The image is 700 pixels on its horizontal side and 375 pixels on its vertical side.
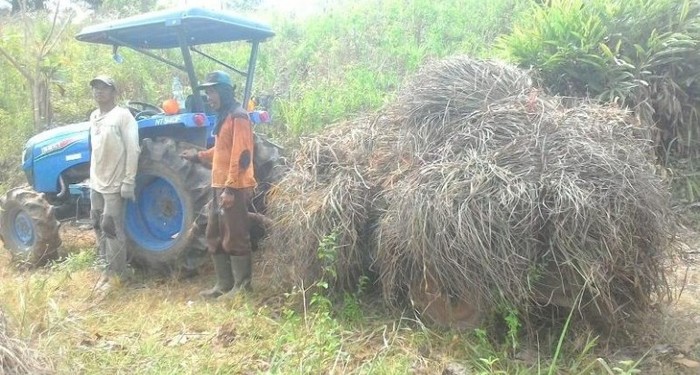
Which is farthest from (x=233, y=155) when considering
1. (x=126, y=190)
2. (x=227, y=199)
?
(x=126, y=190)

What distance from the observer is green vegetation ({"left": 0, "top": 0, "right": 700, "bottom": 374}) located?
3.54 metres

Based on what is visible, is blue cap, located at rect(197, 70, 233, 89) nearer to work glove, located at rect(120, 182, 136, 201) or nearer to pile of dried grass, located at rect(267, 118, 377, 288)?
pile of dried grass, located at rect(267, 118, 377, 288)

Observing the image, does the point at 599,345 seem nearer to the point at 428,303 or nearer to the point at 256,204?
the point at 428,303

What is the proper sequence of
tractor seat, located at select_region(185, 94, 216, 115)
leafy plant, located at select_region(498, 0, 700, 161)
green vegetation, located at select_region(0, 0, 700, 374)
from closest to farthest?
green vegetation, located at select_region(0, 0, 700, 374) → tractor seat, located at select_region(185, 94, 216, 115) → leafy plant, located at select_region(498, 0, 700, 161)

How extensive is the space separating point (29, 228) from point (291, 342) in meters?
3.64

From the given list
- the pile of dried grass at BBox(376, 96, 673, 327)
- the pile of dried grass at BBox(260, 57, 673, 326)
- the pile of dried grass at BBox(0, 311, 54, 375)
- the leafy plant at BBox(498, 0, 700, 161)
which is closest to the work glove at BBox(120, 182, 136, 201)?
the pile of dried grass at BBox(260, 57, 673, 326)

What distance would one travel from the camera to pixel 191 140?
213 inches

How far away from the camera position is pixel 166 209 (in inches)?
215

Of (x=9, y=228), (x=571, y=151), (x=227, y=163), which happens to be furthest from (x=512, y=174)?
(x=9, y=228)

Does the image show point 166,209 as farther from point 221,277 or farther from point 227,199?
point 227,199

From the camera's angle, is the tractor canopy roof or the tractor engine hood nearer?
the tractor canopy roof

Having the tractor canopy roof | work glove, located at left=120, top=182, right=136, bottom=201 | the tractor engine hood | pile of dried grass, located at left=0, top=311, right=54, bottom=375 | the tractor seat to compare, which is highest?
the tractor canopy roof

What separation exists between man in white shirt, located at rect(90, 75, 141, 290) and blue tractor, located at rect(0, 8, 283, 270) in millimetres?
194

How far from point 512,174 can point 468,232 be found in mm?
434
